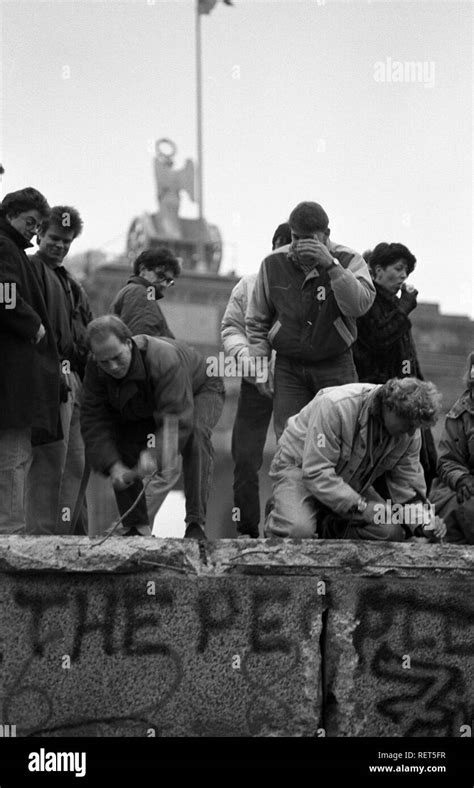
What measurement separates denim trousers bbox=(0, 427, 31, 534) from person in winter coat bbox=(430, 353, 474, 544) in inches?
93.7

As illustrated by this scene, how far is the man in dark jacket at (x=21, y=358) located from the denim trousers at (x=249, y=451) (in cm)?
133

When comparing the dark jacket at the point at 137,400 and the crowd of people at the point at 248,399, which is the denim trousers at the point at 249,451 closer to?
the crowd of people at the point at 248,399

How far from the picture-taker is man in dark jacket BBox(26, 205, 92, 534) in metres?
9.78

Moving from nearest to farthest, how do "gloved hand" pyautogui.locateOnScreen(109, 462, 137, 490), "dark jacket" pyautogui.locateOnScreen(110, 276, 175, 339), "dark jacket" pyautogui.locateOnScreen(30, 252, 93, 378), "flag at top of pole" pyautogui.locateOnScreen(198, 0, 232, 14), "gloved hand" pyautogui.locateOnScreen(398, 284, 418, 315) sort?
1. "gloved hand" pyautogui.locateOnScreen(109, 462, 137, 490)
2. "dark jacket" pyautogui.locateOnScreen(30, 252, 93, 378)
3. "dark jacket" pyautogui.locateOnScreen(110, 276, 175, 339)
4. "gloved hand" pyautogui.locateOnScreen(398, 284, 418, 315)
5. "flag at top of pole" pyautogui.locateOnScreen(198, 0, 232, 14)

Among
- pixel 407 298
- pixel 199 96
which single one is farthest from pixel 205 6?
pixel 407 298

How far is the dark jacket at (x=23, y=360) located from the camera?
9.13 m

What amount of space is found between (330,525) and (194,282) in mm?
29746

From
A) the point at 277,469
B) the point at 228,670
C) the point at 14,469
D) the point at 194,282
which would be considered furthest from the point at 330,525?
the point at 194,282

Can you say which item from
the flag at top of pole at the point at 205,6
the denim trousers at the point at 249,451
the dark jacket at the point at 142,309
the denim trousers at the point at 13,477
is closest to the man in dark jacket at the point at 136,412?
the denim trousers at the point at 13,477

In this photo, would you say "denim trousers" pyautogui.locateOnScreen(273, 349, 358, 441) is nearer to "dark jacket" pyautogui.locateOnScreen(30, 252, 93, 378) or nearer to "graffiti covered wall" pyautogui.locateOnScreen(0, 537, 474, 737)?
"dark jacket" pyautogui.locateOnScreen(30, 252, 93, 378)

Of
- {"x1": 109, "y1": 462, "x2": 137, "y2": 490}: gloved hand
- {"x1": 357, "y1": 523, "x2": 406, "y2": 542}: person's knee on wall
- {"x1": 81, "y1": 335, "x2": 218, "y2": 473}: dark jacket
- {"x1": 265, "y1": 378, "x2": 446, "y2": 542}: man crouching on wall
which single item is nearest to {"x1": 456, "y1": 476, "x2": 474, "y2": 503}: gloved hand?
{"x1": 265, "y1": 378, "x2": 446, "y2": 542}: man crouching on wall

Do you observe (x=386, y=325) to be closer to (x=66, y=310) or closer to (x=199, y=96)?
(x=66, y=310)

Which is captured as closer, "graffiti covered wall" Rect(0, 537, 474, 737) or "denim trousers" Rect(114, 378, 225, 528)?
"graffiti covered wall" Rect(0, 537, 474, 737)
